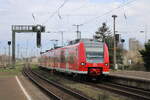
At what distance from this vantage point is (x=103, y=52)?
2564 cm

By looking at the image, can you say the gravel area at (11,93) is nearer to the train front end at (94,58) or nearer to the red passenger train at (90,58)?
the red passenger train at (90,58)

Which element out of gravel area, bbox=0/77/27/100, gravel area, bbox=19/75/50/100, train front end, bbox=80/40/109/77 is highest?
train front end, bbox=80/40/109/77

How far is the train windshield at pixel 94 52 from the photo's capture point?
2516 cm

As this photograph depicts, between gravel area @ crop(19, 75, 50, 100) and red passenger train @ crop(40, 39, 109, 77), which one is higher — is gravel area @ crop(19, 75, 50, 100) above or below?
below

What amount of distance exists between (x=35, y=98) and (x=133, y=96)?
5090 millimetres

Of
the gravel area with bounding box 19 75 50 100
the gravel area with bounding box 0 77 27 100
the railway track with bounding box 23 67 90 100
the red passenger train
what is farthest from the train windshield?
the gravel area with bounding box 0 77 27 100

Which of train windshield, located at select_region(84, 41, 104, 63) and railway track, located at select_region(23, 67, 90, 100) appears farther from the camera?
train windshield, located at select_region(84, 41, 104, 63)

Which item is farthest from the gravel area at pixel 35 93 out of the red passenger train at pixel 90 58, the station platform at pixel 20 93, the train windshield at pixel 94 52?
the train windshield at pixel 94 52

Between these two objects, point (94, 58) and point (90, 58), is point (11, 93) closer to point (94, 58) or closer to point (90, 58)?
point (90, 58)

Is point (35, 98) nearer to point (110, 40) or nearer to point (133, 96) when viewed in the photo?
point (133, 96)

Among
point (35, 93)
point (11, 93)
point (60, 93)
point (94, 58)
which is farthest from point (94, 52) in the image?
point (11, 93)

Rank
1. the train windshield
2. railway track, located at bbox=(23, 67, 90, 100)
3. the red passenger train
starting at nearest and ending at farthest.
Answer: railway track, located at bbox=(23, 67, 90, 100), the red passenger train, the train windshield

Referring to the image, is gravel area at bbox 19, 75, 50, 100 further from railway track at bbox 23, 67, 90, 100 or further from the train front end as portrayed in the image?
the train front end

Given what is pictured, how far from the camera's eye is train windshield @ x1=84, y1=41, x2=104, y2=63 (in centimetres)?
2516
